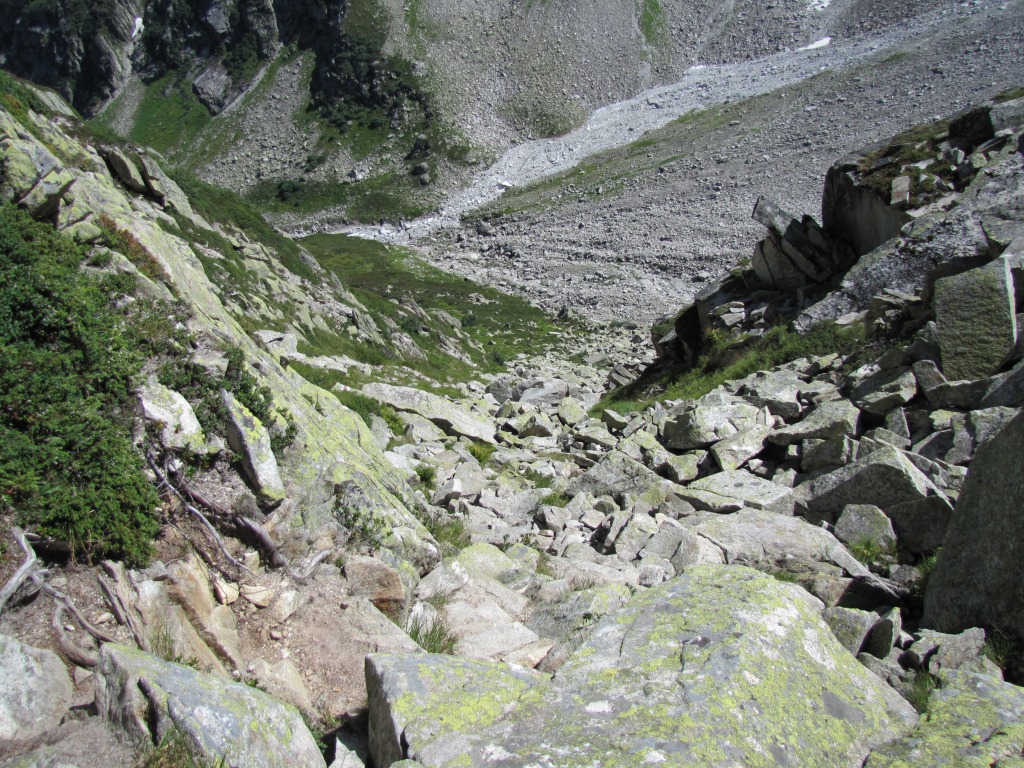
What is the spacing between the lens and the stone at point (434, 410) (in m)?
16.2

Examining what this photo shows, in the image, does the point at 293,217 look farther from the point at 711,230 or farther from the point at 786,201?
the point at 786,201

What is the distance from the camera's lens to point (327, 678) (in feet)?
15.5

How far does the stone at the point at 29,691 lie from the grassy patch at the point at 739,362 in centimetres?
1700

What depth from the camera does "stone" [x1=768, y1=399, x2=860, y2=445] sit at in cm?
1145

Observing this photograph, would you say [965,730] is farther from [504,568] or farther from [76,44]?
[76,44]

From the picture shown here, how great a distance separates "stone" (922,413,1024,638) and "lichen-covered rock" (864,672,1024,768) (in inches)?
45.1

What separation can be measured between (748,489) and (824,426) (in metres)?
2.47

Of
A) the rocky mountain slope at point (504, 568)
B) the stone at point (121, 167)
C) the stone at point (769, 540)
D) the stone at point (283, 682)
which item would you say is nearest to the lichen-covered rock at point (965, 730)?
the rocky mountain slope at point (504, 568)

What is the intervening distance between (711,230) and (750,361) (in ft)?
190

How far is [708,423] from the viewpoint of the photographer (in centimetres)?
1398

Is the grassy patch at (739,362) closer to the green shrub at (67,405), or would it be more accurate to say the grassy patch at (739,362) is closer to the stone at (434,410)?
the stone at (434,410)

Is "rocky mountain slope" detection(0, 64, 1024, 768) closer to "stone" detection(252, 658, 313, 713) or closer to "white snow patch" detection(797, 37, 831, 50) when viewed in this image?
"stone" detection(252, 658, 313, 713)

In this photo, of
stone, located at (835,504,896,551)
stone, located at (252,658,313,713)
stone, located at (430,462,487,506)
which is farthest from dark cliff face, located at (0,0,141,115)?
stone, located at (835,504,896,551)

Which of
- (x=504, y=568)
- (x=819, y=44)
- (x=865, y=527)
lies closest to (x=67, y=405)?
(x=504, y=568)
